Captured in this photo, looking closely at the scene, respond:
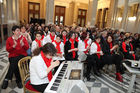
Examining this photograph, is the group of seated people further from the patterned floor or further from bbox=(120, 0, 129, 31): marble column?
bbox=(120, 0, 129, 31): marble column

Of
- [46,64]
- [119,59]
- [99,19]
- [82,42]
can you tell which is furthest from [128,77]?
[99,19]

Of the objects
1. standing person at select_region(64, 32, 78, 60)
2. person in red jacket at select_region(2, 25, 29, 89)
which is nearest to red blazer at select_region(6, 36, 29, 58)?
person in red jacket at select_region(2, 25, 29, 89)

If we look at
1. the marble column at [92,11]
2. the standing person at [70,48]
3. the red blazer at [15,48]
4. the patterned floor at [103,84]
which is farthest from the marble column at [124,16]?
the red blazer at [15,48]

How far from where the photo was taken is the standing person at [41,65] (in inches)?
73.4

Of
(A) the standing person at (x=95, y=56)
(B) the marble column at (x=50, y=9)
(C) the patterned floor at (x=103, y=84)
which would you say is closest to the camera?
(C) the patterned floor at (x=103, y=84)

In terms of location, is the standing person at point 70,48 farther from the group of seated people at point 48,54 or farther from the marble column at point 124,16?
the marble column at point 124,16

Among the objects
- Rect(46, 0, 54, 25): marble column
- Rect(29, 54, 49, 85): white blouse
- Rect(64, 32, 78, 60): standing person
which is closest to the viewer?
Rect(29, 54, 49, 85): white blouse

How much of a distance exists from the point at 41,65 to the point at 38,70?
0.31ft

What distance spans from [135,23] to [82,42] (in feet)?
26.1

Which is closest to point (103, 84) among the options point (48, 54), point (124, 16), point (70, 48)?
point (70, 48)

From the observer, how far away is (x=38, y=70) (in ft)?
6.05

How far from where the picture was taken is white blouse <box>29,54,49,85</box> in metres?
1.85

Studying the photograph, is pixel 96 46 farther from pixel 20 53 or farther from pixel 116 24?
pixel 116 24

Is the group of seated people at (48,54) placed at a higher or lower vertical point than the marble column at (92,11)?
lower
